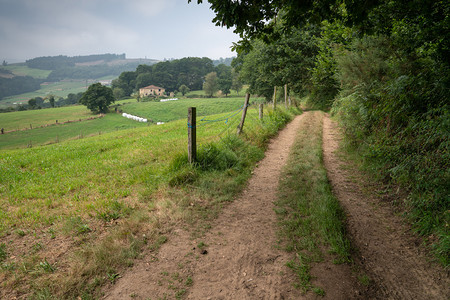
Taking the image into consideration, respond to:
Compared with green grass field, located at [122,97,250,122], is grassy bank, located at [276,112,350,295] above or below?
below

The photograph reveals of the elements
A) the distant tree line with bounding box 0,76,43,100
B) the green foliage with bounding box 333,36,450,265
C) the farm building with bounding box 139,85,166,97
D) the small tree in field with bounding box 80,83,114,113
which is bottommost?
the green foliage with bounding box 333,36,450,265

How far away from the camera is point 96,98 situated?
5838cm

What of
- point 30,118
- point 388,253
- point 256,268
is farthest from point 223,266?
point 30,118

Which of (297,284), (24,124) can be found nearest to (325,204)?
(297,284)

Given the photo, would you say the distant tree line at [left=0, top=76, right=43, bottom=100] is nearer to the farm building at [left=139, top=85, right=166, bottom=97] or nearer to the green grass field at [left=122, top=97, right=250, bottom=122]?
the farm building at [left=139, top=85, right=166, bottom=97]

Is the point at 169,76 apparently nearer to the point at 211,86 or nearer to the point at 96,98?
the point at 211,86

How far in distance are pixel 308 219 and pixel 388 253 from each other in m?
1.21

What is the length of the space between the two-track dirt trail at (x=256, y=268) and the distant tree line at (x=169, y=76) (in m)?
108

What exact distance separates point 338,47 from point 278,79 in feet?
46.7

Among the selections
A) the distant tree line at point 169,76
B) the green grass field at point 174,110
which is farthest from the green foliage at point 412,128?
the distant tree line at point 169,76

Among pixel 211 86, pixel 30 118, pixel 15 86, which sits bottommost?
pixel 30 118

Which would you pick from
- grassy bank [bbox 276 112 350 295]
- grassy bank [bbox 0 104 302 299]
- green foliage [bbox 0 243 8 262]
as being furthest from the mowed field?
grassy bank [bbox 276 112 350 295]

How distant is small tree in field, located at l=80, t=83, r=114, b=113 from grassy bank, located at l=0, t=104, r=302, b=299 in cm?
5808

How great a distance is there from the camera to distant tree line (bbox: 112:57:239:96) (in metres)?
111
